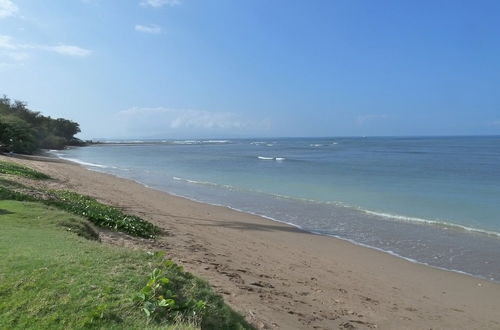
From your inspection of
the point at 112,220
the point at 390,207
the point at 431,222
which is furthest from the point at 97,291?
the point at 390,207

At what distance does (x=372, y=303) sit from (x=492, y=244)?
23.5 feet

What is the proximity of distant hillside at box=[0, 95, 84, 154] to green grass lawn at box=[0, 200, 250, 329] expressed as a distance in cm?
3998

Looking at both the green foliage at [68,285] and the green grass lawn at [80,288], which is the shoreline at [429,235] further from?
the green foliage at [68,285]

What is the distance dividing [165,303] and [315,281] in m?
4.92

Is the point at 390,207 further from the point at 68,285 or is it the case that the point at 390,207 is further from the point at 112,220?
the point at 68,285

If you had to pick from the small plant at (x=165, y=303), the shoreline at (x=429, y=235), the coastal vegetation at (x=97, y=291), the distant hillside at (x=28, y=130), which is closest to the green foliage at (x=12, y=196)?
Answer: the coastal vegetation at (x=97, y=291)

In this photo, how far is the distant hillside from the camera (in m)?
41.5

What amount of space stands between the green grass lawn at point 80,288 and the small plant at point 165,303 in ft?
0.23

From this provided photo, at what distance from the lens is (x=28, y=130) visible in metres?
44.8

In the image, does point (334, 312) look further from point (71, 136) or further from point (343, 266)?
point (71, 136)

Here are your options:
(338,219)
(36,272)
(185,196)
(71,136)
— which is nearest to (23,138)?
(185,196)

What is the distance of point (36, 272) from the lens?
15.4ft

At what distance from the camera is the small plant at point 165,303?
3877 mm

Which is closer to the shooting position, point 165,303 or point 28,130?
point 165,303
